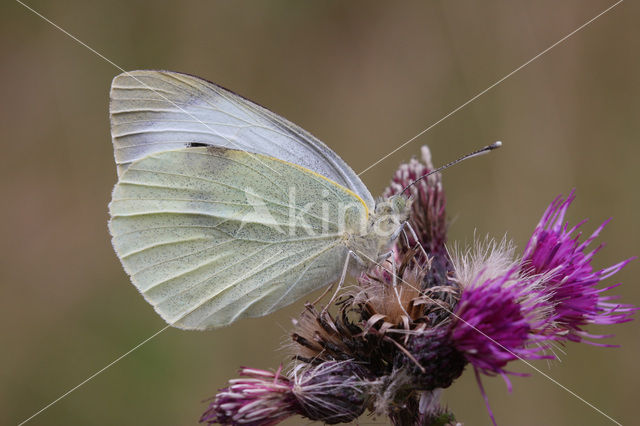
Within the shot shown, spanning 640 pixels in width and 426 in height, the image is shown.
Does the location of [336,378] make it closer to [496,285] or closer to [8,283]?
[496,285]

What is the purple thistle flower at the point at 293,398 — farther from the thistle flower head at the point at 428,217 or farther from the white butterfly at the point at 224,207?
the thistle flower head at the point at 428,217

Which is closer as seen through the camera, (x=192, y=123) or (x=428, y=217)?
(x=428, y=217)

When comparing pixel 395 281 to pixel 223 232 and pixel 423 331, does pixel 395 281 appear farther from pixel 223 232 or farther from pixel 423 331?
pixel 223 232

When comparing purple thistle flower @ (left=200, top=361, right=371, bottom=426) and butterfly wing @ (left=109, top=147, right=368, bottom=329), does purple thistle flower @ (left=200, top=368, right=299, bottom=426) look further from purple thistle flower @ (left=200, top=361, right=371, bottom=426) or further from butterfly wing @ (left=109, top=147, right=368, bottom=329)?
butterfly wing @ (left=109, top=147, right=368, bottom=329)

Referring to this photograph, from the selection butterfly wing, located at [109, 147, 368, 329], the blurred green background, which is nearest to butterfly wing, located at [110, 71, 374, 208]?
butterfly wing, located at [109, 147, 368, 329]

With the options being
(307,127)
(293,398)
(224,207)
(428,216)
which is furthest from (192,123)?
(307,127)

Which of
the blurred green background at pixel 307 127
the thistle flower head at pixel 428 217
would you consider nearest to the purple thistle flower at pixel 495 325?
the thistle flower head at pixel 428 217
